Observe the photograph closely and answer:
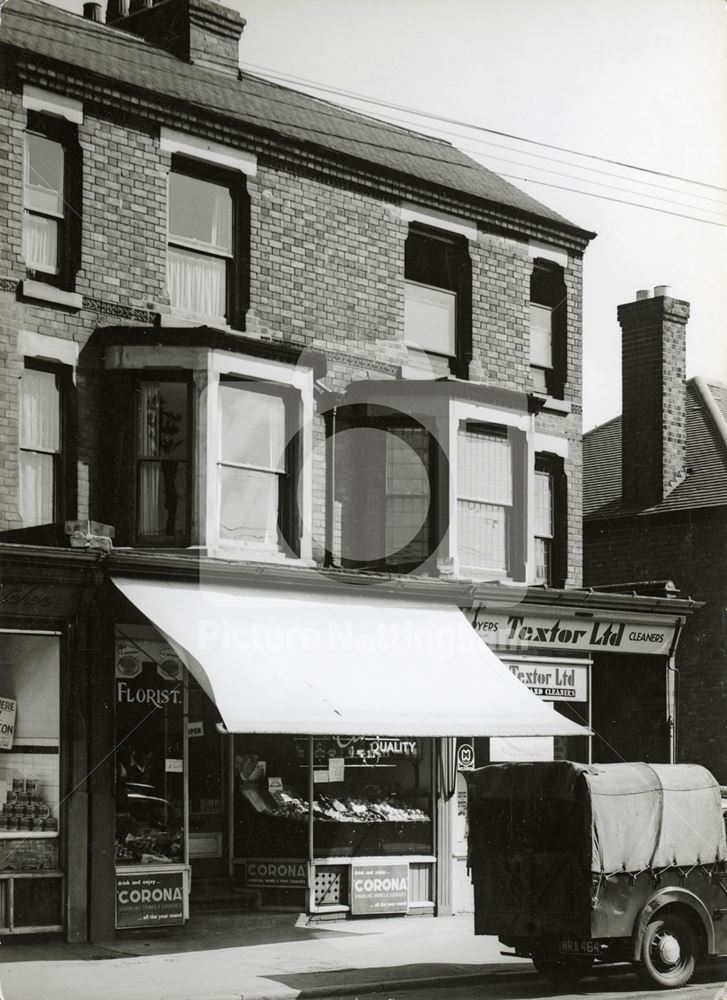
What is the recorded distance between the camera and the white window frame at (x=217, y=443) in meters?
15.8

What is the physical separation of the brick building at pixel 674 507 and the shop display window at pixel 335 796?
684 centimetres

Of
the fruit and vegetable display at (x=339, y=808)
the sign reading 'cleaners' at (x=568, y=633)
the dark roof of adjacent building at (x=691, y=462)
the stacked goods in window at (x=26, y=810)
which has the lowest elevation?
the fruit and vegetable display at (x=339, y=808)

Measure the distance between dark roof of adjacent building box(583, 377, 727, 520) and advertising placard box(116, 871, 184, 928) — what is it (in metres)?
12.0

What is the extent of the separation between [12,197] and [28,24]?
2.09 meters

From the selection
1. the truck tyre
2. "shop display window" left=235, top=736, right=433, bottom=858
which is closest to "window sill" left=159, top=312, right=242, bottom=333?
"shop display window" left=235, top=736, right=433, bottom=858

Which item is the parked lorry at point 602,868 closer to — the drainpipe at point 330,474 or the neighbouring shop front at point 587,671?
the drainpipe at point 330,474

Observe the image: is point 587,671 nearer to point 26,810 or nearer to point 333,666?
point 333,666

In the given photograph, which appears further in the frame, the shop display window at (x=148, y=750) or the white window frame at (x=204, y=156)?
the white window frame at (x=204, y=156)

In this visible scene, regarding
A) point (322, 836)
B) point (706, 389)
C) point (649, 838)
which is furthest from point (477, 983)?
point (706, 389)

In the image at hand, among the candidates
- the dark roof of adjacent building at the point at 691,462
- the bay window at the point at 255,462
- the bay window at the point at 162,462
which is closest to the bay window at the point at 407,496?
the bay window at the point at 255,462

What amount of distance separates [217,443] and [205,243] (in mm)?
2554

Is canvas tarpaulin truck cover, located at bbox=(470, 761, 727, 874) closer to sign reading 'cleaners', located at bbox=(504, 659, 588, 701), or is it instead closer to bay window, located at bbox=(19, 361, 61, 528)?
bay window, located at bbox=(19, 361, 61, 528)

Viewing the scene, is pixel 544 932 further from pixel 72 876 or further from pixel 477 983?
pixel 72 876

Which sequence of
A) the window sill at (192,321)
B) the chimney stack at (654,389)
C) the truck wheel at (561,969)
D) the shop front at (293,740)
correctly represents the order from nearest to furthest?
1. the truck wheel at (561,969)
2. the shop front at (293,740)
3. the window sill at (192,321)
4. the chimney stack at (654,389)
